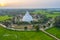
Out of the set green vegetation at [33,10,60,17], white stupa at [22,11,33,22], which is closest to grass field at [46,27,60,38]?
green vegetation at [33,10,60,17]

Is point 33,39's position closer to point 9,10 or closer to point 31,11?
point 31,11

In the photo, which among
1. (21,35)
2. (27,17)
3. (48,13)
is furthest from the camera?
(27,17)

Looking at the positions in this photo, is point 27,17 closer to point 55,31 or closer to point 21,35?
point 21,35

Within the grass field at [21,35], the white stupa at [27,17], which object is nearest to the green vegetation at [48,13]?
the white stupa at [27,17]

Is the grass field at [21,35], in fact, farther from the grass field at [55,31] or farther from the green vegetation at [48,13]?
the green vegetation at [48,13]

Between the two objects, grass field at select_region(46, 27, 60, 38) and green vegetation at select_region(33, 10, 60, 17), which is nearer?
grass field at select_region(46, 27, 60, 38)

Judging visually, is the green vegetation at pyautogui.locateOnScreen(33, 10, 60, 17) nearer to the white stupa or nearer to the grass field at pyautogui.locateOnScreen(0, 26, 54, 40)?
the white stupa

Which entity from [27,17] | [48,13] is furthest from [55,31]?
[27,17]

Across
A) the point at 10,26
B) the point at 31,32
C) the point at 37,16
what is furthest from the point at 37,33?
the point at 10,26

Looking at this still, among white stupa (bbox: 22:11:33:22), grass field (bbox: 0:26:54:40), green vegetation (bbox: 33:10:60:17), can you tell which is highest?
green vegetation (bbox: 33:10:60:17)
